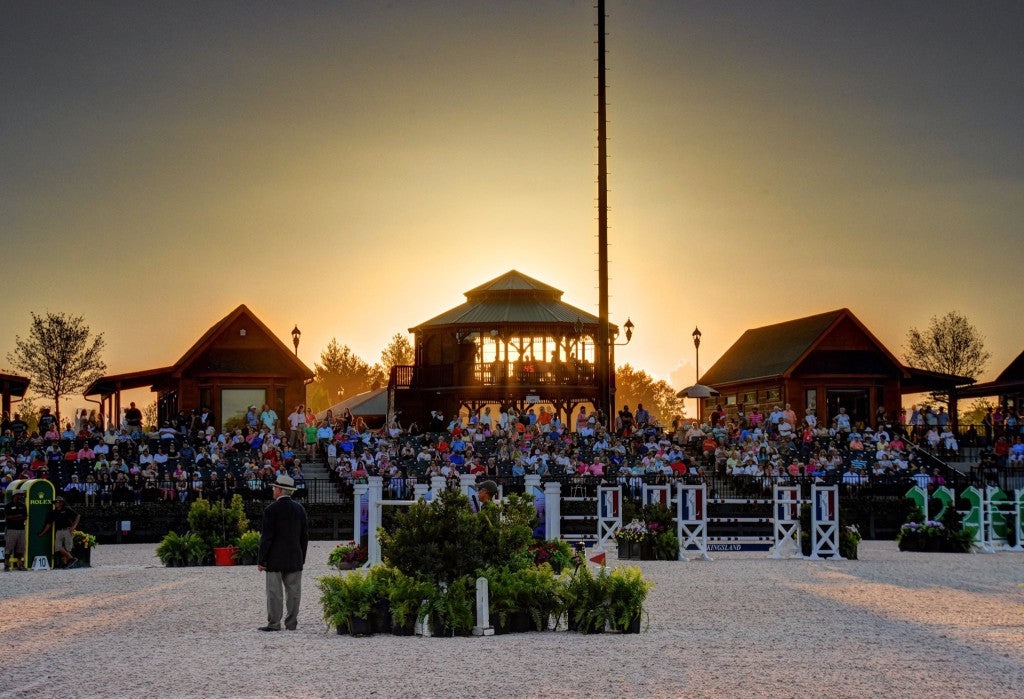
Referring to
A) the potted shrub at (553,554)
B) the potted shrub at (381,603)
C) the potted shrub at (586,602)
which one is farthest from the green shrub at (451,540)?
the potted shrub at (553,554)

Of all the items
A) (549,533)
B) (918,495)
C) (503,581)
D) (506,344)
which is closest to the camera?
(503,581)

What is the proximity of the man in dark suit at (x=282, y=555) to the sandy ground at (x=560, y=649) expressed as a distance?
1.48 feet

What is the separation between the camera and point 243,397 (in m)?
52.2

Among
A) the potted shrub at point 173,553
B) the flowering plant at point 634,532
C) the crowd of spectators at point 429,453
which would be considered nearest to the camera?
the potted shrub at point 173,553

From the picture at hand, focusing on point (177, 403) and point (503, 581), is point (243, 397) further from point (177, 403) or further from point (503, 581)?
point (503, 581)

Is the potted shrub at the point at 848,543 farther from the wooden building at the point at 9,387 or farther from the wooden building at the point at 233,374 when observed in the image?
the wooden building at the point at 9,387

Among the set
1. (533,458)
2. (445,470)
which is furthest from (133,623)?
(533,458)

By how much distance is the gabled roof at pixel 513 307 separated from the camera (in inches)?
2208

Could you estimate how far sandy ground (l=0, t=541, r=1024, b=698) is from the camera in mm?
11336

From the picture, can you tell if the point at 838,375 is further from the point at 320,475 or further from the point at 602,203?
the point at 320,475

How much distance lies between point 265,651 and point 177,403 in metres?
40.1

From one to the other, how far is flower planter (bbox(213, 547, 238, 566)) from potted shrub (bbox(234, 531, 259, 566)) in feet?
0.27

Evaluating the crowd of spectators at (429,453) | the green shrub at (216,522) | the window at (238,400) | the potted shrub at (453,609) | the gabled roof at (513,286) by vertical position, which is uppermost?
the gabled roof at (513,286)

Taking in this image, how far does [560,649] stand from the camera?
13.4 meters
